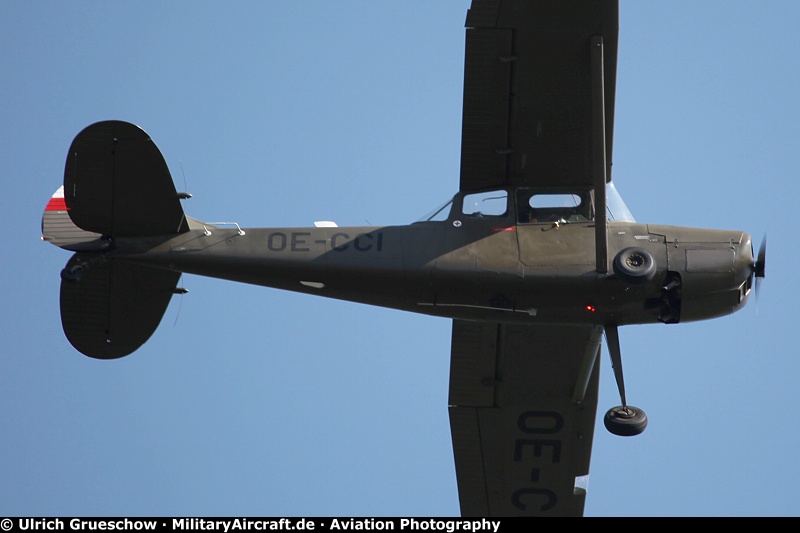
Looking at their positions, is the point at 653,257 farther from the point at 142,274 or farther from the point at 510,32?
the point at 142,274

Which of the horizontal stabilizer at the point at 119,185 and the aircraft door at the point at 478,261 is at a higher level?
the horizontal stabilizer at the point at 119,185

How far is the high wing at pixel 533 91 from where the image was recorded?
14656mm

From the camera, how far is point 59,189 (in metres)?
15.5

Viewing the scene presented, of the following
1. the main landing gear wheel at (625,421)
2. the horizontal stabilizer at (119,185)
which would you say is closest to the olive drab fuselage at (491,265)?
the horizontal stabilizer at (119,185)

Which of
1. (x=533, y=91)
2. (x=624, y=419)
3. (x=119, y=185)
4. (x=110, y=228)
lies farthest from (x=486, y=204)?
(x=110, y=228)

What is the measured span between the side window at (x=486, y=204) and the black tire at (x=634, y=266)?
153cm

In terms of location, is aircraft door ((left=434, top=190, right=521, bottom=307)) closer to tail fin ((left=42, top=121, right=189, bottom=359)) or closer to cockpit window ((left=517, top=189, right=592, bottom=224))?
cockpit window ((left=517, top=189, right=592, bottom=224))

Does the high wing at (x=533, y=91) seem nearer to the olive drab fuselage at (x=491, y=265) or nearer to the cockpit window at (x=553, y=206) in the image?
the cockpit window at (x=553, y=206)

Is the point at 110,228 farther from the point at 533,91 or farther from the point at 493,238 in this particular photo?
the point at 533,91

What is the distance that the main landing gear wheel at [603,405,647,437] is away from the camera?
14602 millimetres

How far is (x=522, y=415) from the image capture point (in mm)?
17781

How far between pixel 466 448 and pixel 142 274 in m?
5.45

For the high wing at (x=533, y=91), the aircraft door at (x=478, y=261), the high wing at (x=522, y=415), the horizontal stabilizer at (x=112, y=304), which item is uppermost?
the high wing at (x=533, y=91)

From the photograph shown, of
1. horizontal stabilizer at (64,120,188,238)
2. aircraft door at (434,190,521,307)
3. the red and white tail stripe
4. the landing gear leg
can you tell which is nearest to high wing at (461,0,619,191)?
aircraft door at (434,190,521,307)
